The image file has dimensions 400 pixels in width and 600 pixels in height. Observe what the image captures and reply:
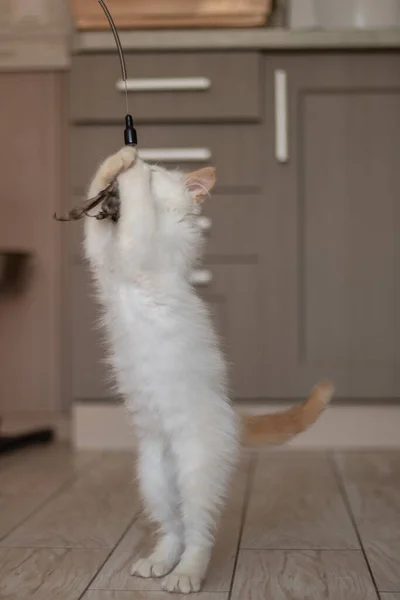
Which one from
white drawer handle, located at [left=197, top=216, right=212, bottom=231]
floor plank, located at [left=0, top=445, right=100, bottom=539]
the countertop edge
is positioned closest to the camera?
white drawer handle, located at [left=197, top=216, right=212, bottom=231]

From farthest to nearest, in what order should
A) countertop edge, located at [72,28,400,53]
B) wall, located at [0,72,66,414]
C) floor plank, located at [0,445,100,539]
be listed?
wall, located at [0,72,66,414] < countertop edge, located at [72,28,400,53] < floor plank, located at [0,445,100,539]

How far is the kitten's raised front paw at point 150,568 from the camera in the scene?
99cm

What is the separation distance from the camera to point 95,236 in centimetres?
93

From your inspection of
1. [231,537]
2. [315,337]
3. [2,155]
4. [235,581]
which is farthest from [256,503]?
[2,155]

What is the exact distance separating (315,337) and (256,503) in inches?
25.6

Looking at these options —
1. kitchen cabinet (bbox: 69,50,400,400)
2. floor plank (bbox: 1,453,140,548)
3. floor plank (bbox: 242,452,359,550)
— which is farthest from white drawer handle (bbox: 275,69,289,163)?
floor plank (bbox: 1,453,140,548)

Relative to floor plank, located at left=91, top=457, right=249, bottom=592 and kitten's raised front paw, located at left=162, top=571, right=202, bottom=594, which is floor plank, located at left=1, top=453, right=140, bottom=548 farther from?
kitten's raised front paw, located at left=162, top=571, right=202, bottom=594

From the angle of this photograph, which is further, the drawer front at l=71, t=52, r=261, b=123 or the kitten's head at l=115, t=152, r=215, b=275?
the drawer front at l=71, t=52, r=261, b=123

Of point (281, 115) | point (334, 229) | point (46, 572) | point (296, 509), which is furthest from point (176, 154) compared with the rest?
point (46, 572)

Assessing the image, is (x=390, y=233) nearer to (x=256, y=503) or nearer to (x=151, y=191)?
Answer: (x=256, y=503)

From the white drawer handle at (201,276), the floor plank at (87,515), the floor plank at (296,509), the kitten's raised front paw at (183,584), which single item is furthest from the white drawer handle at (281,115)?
the kitten's raised front paw at (183,584)

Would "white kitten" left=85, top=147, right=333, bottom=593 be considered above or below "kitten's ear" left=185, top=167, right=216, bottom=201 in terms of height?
below

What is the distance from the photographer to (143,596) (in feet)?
3.03

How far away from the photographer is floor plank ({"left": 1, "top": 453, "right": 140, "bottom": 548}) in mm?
1179
